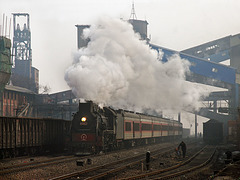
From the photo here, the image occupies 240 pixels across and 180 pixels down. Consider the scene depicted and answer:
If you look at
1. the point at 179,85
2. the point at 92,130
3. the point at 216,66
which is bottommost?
the point at 92,130

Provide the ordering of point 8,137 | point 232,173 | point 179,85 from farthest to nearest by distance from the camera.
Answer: point 179,85, point 8,137, point 232,173

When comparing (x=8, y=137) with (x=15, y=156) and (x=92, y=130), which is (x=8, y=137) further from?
(x=92, y=130)

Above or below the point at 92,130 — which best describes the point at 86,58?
above

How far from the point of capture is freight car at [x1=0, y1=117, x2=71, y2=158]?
21.6 metres

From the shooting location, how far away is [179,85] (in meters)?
50.4

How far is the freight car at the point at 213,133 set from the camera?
4466cm

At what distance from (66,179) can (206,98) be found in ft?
206

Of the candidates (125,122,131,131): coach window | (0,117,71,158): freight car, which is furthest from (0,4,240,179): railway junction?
(125,122,131,131): coach window

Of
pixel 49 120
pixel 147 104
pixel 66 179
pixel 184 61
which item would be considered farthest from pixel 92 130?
pixel 184 61

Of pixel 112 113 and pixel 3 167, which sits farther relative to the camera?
pixel 112 113

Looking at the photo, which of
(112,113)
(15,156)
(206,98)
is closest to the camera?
(15,156)

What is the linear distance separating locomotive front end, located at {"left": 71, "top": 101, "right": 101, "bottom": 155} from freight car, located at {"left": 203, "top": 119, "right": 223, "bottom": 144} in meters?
24.7

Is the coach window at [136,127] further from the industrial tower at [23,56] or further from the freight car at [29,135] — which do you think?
the industrial tower at [23,56]

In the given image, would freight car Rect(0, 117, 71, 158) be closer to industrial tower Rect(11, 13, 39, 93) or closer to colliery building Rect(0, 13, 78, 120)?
colliery building Rect(0, 13, 78, 120)
